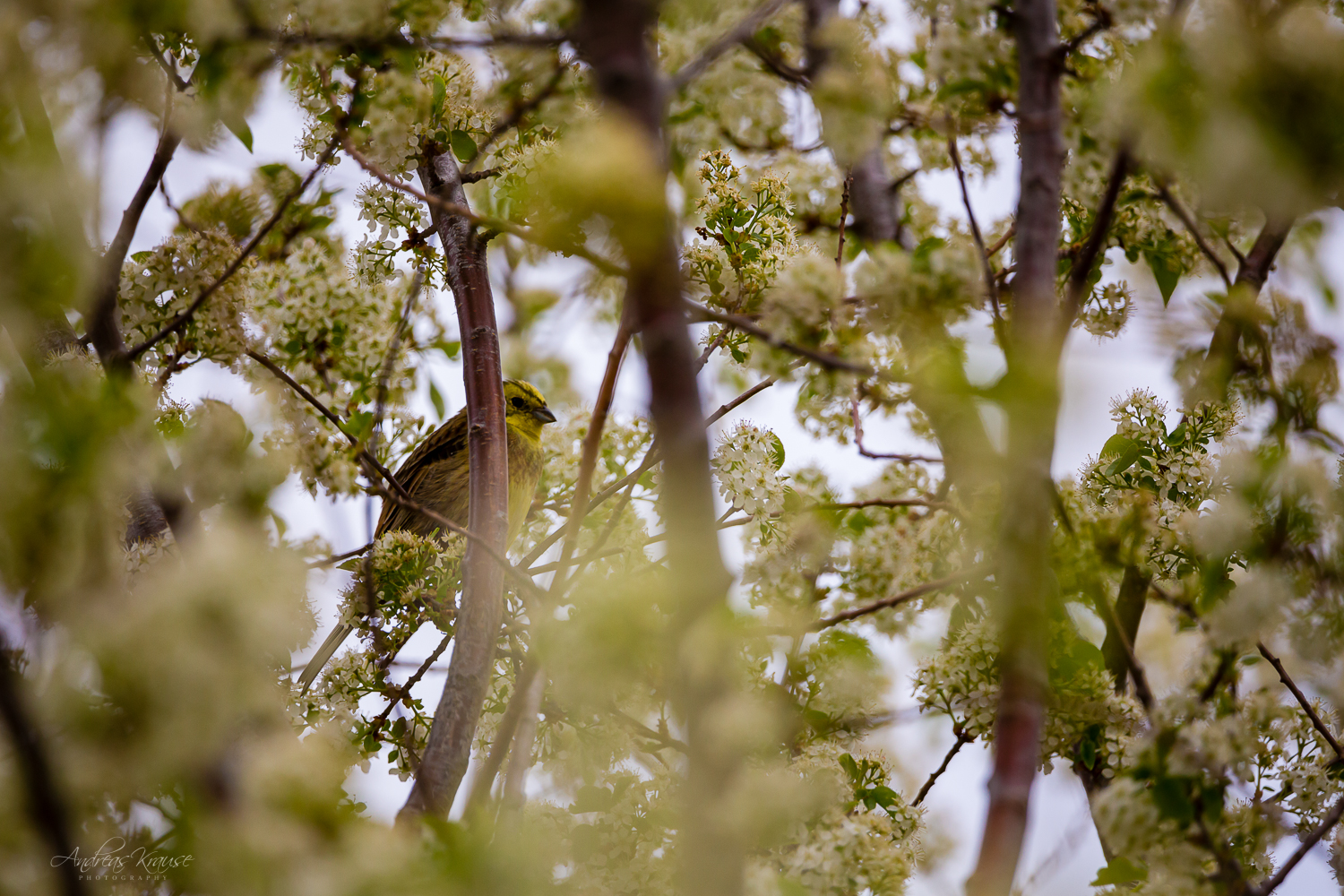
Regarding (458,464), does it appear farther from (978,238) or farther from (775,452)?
(978,238)

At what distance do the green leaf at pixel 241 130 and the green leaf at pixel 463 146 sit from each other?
62 cm

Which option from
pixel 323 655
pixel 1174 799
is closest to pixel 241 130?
pixel 323 655

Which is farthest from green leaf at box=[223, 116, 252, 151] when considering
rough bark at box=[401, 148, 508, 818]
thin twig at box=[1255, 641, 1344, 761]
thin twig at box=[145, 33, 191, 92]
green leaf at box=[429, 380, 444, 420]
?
thin twig at box=[1255, 641, 1344, 761]

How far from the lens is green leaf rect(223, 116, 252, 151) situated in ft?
9.23

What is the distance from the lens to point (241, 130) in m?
3.02

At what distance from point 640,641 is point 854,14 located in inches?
114

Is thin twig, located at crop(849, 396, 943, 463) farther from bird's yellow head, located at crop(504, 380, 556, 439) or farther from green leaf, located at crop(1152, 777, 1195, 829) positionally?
bird's yellow head, located at crop(504, 380, 556, 439)

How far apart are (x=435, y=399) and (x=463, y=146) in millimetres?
1474

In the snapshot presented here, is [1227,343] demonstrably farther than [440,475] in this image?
No

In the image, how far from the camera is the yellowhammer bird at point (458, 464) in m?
6.59

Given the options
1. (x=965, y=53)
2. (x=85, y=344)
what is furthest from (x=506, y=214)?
(x=965, y=53)

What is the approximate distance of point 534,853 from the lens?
1.64 meters
